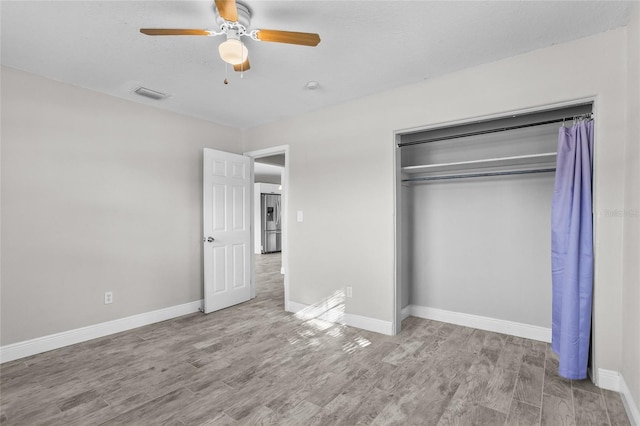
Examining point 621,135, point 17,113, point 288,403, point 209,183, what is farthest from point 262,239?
point 621,135

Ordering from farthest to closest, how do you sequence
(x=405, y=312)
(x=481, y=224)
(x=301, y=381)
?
(x=405, y=312), (x=481, y=224), (x=301, y=381)

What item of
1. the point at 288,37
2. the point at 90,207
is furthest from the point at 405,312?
the point at 90,207

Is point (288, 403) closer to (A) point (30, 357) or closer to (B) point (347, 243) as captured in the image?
(B) point (347, 243)

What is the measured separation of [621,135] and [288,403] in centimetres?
300

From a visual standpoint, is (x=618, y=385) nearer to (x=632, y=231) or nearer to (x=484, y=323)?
(x=632, y=231)

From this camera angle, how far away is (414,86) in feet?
10.7

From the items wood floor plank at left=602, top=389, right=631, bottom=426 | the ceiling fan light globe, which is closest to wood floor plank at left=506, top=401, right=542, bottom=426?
wood floor plank at left=602, top=389, right=631, bottom=426

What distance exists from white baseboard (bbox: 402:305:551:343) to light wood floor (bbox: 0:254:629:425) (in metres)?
0.11

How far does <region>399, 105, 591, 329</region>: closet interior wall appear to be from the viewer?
3.21 m

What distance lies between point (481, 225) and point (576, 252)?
1.20 metres

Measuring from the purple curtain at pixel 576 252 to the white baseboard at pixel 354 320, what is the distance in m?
1.52

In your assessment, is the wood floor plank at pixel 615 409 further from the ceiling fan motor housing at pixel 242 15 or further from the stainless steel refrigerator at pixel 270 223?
the stainless steel refrigerator at pixel 270 223

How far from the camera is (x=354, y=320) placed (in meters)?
3.65

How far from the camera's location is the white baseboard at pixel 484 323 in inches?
125
